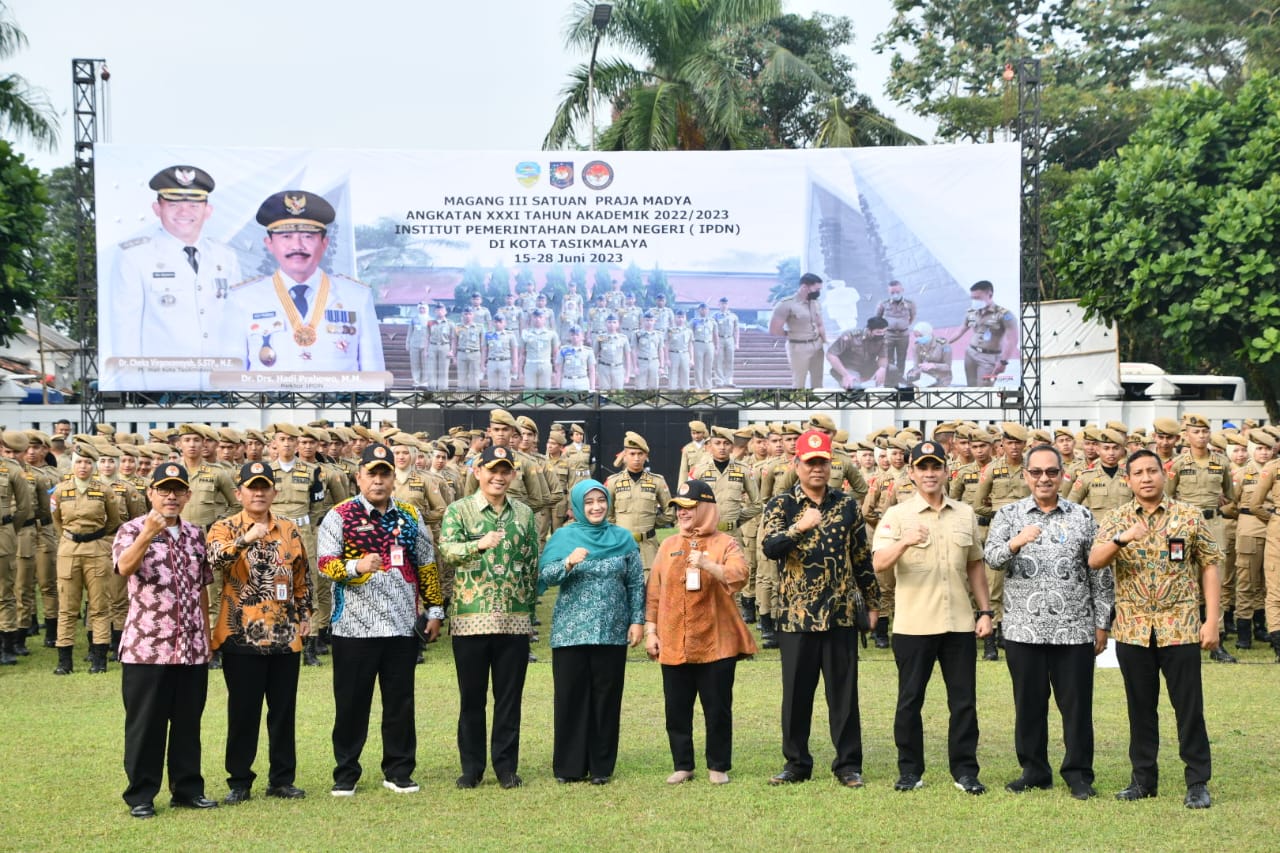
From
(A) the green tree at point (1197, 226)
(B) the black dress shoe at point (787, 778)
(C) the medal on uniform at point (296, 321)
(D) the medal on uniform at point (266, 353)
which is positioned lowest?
(B) the black dress shoe at point (787, 778)

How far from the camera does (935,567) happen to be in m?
7.47

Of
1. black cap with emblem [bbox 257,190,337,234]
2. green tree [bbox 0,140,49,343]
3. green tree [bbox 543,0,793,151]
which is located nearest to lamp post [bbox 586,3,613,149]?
green tree [bbox 543,0,793,151]

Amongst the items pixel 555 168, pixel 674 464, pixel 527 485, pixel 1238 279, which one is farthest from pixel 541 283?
pixel 1238 279

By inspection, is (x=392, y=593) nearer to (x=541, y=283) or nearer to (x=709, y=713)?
(x=709, y=713)

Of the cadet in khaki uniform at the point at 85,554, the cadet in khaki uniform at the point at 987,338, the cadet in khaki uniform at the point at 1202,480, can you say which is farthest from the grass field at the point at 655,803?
the cadet in khaki uniform at the point at 987,338

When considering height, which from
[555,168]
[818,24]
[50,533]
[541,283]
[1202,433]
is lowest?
[50,533]

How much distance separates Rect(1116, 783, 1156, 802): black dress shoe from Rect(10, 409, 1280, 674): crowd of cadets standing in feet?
16.5

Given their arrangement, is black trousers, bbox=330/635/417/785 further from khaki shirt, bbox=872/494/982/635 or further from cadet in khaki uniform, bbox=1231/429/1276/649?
cadet in khaki uniform, bbox=1231/429/1276/649

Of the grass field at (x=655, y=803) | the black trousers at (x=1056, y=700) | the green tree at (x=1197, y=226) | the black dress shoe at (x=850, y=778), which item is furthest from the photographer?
the green tree at (x=1197, y=226)

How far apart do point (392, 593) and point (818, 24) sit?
33.2 metres

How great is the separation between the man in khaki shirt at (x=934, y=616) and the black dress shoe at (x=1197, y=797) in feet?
3.17

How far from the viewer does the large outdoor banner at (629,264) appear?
22156 mm

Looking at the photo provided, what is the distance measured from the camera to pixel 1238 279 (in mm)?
22203

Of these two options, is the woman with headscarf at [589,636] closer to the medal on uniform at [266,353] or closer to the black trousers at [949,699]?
the black trousers at [949,699]
